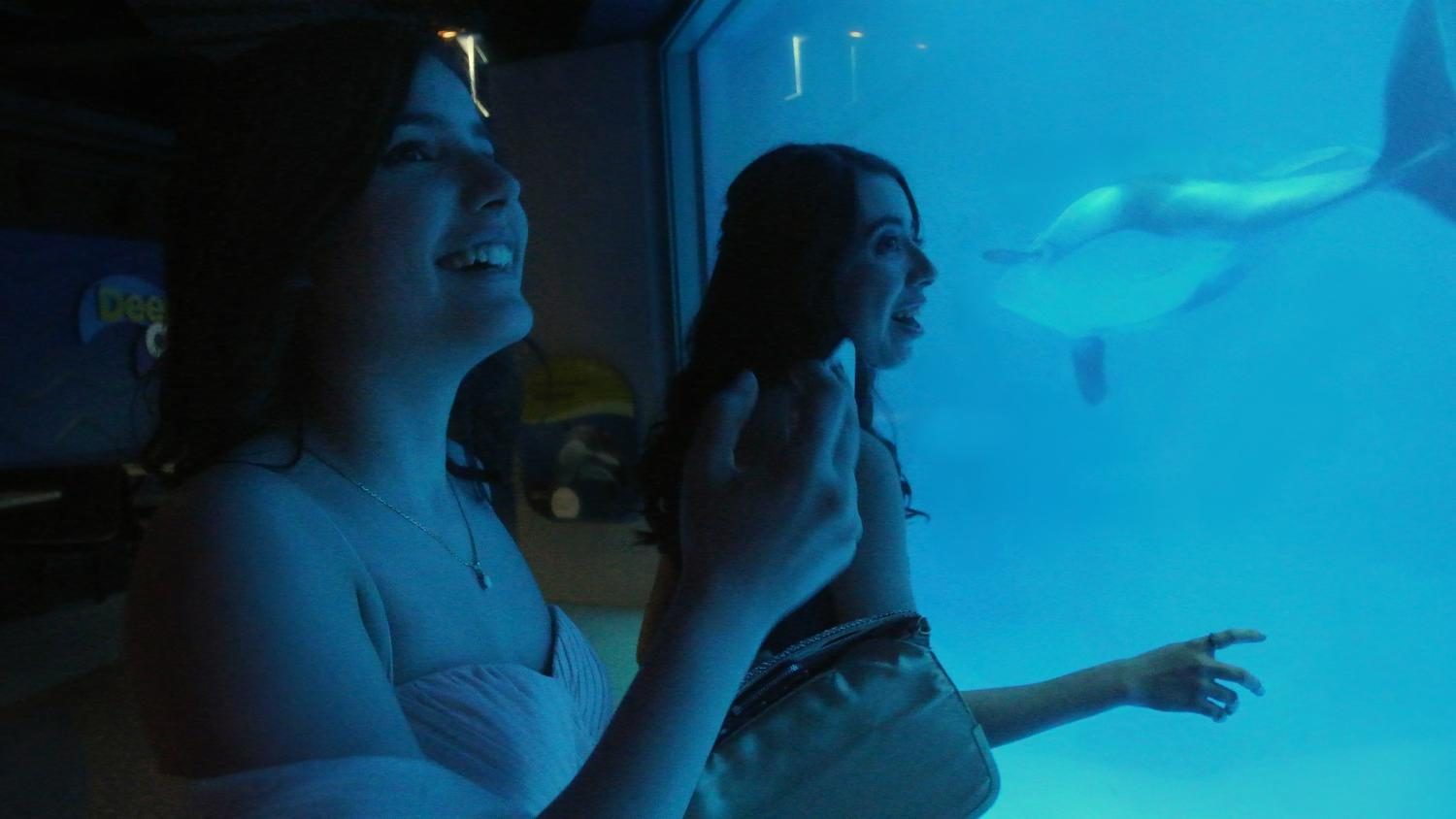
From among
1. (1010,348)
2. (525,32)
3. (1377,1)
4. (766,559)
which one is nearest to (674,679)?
(766,559)

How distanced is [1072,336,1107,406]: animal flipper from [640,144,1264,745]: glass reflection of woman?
0.72m

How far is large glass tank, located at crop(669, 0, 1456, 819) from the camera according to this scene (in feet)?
3.67

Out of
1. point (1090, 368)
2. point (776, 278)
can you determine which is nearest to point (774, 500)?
point (776, 278)

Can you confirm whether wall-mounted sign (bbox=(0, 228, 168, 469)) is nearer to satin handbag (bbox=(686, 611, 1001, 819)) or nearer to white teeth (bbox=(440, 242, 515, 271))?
white teeth (bbox=(440, 242, 515, 271))

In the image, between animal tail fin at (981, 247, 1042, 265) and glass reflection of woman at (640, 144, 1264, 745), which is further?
animal tail fin at (981, 247, 1042, 265)

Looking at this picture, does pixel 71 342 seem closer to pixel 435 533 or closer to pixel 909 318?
pixel 435 533

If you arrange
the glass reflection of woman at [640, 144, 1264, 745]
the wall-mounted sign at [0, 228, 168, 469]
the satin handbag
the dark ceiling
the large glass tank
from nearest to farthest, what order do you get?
1. the satin handbag
2. the glass reflection of woman at [640, 144, 1264, 745]
3. the large glass tank
4. the dark ceiling
5. the wall-mounted sign at [0, 228, 168, 469]

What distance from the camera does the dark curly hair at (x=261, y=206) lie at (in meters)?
0.72

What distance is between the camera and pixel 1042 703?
851 mm

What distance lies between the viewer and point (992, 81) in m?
1.96

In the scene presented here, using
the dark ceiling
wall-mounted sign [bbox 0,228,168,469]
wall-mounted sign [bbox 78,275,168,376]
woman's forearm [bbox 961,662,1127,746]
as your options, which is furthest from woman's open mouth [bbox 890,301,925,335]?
wall-mounted sign [bbox 78,275,168,376]

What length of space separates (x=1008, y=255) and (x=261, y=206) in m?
1.43

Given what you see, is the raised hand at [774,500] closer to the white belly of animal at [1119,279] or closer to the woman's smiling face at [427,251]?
the woman's smiling face at [427,251]

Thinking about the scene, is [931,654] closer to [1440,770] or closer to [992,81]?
[1440,770]
